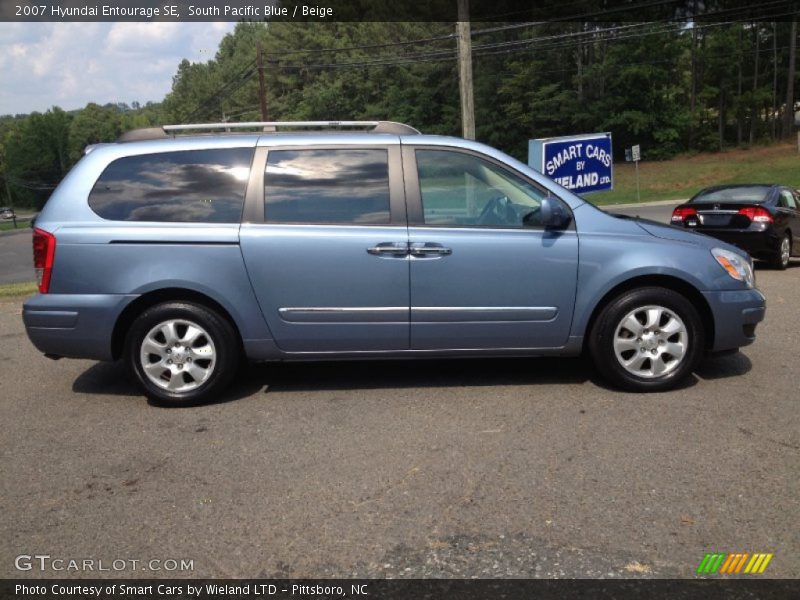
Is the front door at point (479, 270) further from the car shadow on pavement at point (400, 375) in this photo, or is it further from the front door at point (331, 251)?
the car shadow on pavement at point (400, 375)

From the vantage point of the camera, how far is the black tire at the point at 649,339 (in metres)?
4.85

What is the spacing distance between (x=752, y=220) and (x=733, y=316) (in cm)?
692

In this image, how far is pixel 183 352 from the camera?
482 centimetres

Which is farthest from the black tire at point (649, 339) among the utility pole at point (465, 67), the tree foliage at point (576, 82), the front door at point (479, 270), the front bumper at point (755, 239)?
the tree foliage at point (576, 82)

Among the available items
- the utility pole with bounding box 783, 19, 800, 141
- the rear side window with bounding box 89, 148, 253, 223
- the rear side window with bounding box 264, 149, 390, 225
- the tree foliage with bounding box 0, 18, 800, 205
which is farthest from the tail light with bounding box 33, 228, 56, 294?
the utility pole with bounding box 783, 19, 800, 141

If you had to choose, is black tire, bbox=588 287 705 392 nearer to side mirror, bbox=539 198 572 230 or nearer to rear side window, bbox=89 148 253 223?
side mirror, bbox=539 198 572 230

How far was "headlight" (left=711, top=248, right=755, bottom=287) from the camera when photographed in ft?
16.3

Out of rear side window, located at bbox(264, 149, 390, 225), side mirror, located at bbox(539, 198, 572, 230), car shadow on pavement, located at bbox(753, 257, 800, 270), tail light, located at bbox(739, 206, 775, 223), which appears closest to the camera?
side mirror, located at bbox(539, 198, 572, 230)

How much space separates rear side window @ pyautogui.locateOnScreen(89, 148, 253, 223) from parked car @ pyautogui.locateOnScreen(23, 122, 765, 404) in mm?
10

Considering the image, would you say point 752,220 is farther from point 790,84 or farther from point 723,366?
point 790,84

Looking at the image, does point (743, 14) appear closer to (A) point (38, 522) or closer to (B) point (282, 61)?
(B) point (282, 61)

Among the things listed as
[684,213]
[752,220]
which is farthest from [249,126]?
[752,220]

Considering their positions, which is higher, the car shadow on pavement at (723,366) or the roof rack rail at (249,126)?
the roof rack rail at (249,126)

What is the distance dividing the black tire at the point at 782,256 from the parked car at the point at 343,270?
709 centimetres
